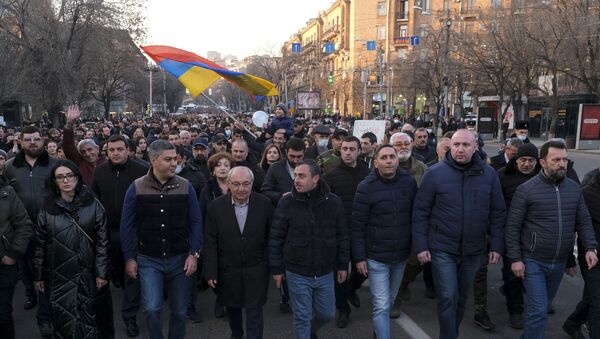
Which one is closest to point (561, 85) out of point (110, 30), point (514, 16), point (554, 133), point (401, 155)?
point (554, 133)

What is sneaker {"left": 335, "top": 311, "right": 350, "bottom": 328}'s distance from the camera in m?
5.28

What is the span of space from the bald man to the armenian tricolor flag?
5667mm

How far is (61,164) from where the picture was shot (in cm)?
425

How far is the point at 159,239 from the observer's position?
4289 millimetres

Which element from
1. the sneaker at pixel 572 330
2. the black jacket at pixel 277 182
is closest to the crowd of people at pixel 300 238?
the sneaker at pixel 572 330

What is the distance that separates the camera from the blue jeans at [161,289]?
4258mm

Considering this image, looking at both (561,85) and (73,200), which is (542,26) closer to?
(561,85)

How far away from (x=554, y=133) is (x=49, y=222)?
30.7 meters

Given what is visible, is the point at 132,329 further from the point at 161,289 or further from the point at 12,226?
the point at 12,226

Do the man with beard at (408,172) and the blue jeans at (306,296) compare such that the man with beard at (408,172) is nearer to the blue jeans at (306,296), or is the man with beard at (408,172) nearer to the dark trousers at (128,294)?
the blue jeans at (306,296)

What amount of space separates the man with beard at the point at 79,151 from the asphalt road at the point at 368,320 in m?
1.59

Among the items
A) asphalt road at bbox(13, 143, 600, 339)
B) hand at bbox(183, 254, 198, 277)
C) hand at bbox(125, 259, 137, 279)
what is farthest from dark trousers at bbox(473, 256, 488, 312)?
hand at bbox(125, 259, 137, 279)

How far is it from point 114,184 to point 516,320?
4381 millimetres

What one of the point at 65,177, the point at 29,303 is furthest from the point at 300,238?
the point at 29,303
